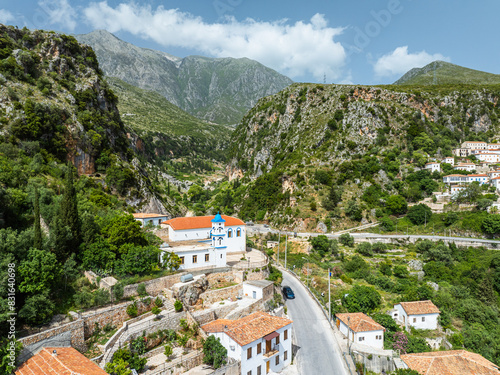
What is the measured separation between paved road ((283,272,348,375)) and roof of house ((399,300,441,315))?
38.8 ft

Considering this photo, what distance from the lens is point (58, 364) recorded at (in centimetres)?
1516

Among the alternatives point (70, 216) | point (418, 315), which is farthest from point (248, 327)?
point (418, 315)

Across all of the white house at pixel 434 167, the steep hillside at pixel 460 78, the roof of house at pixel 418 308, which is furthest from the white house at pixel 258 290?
the steep hillside at pixel 460 78

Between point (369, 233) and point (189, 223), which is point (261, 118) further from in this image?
point (189, 223)

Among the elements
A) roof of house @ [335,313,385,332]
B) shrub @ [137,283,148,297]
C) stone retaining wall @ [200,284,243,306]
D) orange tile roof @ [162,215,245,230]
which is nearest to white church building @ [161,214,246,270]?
orange tile roof @ [162,215,245,230]

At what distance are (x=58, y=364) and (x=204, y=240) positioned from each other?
22.3 metres

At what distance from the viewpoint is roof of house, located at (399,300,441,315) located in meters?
36.0

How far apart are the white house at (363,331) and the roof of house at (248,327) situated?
929 centimetres

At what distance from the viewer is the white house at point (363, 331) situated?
96.6 feet

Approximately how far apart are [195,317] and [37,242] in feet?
42.0

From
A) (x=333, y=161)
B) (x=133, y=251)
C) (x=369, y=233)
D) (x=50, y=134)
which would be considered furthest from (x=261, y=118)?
(x=133, y=251)

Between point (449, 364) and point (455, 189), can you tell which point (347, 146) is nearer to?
point (455, 189)

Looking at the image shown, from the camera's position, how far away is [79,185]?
41406 millimetres

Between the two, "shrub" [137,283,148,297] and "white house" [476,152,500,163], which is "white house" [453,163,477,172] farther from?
"shrub" [137,283,148,297]
